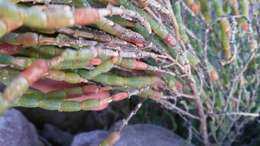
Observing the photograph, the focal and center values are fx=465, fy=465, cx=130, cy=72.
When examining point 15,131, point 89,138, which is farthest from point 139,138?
point 15,131

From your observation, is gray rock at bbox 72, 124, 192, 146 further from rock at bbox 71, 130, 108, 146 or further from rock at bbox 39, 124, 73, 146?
rock at bbox 39, 124, 73, 146

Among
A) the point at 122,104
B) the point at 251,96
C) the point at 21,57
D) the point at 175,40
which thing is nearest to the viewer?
the point at 21,57

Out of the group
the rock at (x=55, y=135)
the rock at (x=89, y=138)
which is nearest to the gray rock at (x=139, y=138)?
the rock at (x=89, y=138)

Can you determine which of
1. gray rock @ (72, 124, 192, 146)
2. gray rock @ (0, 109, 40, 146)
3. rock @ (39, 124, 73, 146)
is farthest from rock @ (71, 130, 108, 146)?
rock @ (39, 124, 73, 146)

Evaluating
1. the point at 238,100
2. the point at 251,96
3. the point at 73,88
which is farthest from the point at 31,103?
the point at 251,96

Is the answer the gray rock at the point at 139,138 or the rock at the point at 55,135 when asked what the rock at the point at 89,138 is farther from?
the rock at the point at 55,135

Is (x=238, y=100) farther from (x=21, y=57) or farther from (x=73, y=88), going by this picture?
(x=21, y=57)
